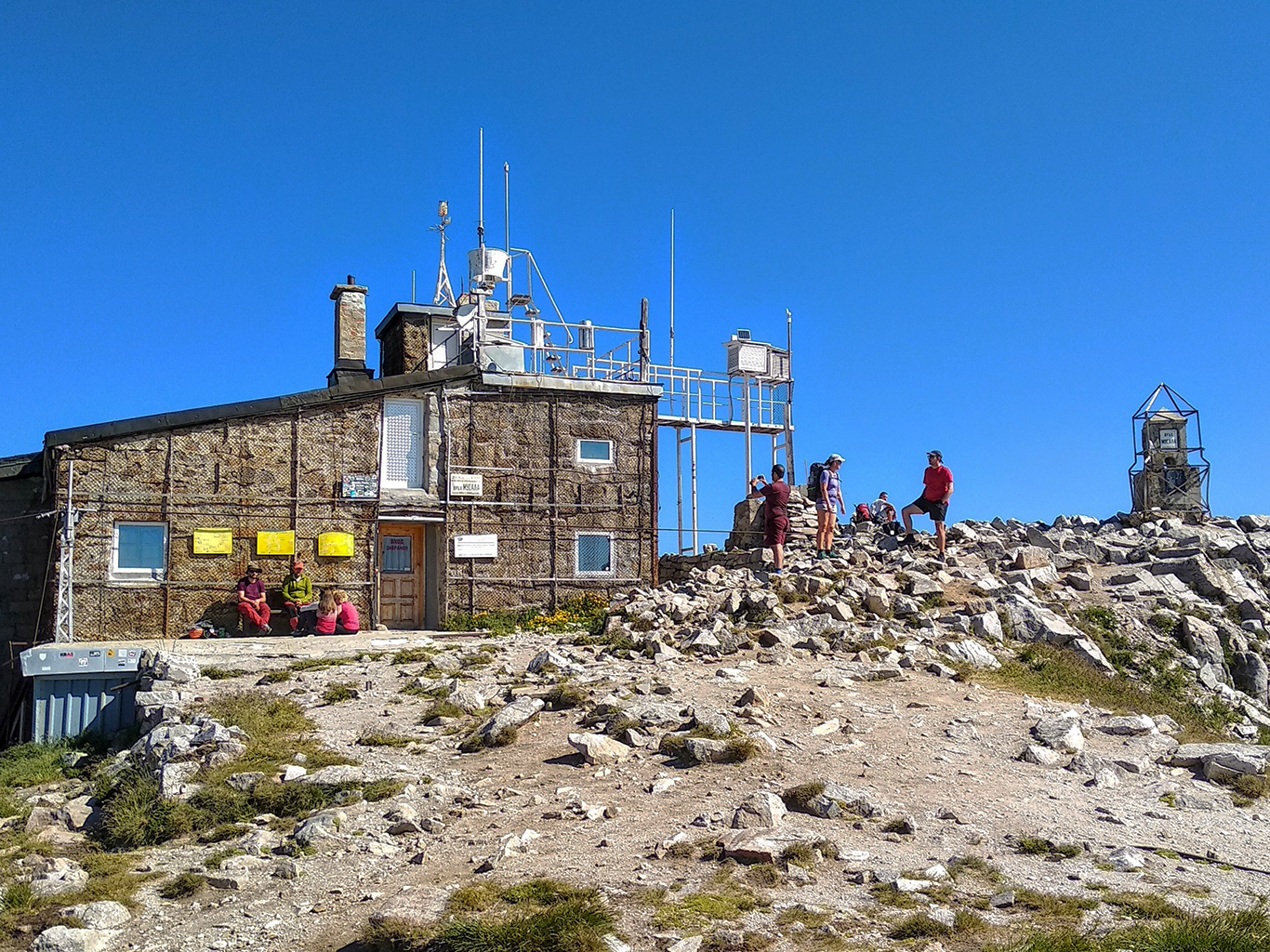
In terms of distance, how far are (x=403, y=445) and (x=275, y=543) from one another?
3275 millimetres

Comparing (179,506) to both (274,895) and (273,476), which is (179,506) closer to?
(273,476)

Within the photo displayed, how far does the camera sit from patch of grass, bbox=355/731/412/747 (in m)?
12.6

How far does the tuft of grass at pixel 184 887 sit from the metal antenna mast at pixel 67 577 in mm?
12747

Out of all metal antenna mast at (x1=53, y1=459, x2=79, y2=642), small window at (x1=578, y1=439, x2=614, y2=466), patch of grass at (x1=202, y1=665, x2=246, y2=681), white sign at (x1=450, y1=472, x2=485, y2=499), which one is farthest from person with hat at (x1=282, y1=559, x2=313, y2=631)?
small window at (x1=578, y1=439, x2=614, y2=466)

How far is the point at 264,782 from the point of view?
11.3 m

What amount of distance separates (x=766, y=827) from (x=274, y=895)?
397 cm

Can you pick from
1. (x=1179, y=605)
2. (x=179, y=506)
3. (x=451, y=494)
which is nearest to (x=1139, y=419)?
(x=1179, y=605)

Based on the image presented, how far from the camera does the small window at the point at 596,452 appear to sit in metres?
24.6

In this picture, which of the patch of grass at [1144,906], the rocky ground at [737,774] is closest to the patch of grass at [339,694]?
the rocky ground at [737,774]

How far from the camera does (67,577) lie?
20.5 metres

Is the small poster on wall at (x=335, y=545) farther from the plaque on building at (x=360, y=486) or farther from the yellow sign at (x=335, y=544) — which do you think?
the plaque on building at (x=360, y=486)

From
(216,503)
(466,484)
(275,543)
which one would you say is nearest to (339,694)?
(275,543)

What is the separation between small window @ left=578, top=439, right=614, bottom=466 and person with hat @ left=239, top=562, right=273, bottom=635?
23.6ft

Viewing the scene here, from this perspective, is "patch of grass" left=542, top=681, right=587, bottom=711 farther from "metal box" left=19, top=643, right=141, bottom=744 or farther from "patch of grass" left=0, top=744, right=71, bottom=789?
"metal box" left=19, top=643, right=141, bottom=744
